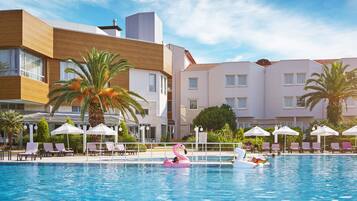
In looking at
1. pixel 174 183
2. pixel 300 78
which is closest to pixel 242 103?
pixel 300 78

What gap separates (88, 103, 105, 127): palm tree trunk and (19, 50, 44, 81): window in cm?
1039

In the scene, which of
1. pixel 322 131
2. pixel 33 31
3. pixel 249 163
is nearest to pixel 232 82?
pixel 322 131

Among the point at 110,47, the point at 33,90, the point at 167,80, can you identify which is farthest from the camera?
the point at 167,80

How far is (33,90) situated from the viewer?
45.2 metres

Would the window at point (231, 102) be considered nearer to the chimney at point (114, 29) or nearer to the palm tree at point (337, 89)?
the palm tree at point (337, 89)

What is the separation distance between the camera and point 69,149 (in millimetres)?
35688

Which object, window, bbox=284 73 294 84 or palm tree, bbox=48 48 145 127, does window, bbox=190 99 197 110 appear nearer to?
window, bbox=284 73 294 84

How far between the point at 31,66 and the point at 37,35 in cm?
290

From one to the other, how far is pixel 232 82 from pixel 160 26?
1467 cm

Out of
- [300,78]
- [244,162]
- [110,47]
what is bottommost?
[244,162]

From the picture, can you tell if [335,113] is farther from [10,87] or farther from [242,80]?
[10,87]

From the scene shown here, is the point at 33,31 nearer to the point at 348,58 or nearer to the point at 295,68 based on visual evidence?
the point at 295,68

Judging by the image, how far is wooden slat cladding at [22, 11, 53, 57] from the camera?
4299 centimetres

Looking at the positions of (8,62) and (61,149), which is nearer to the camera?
(61,149)
